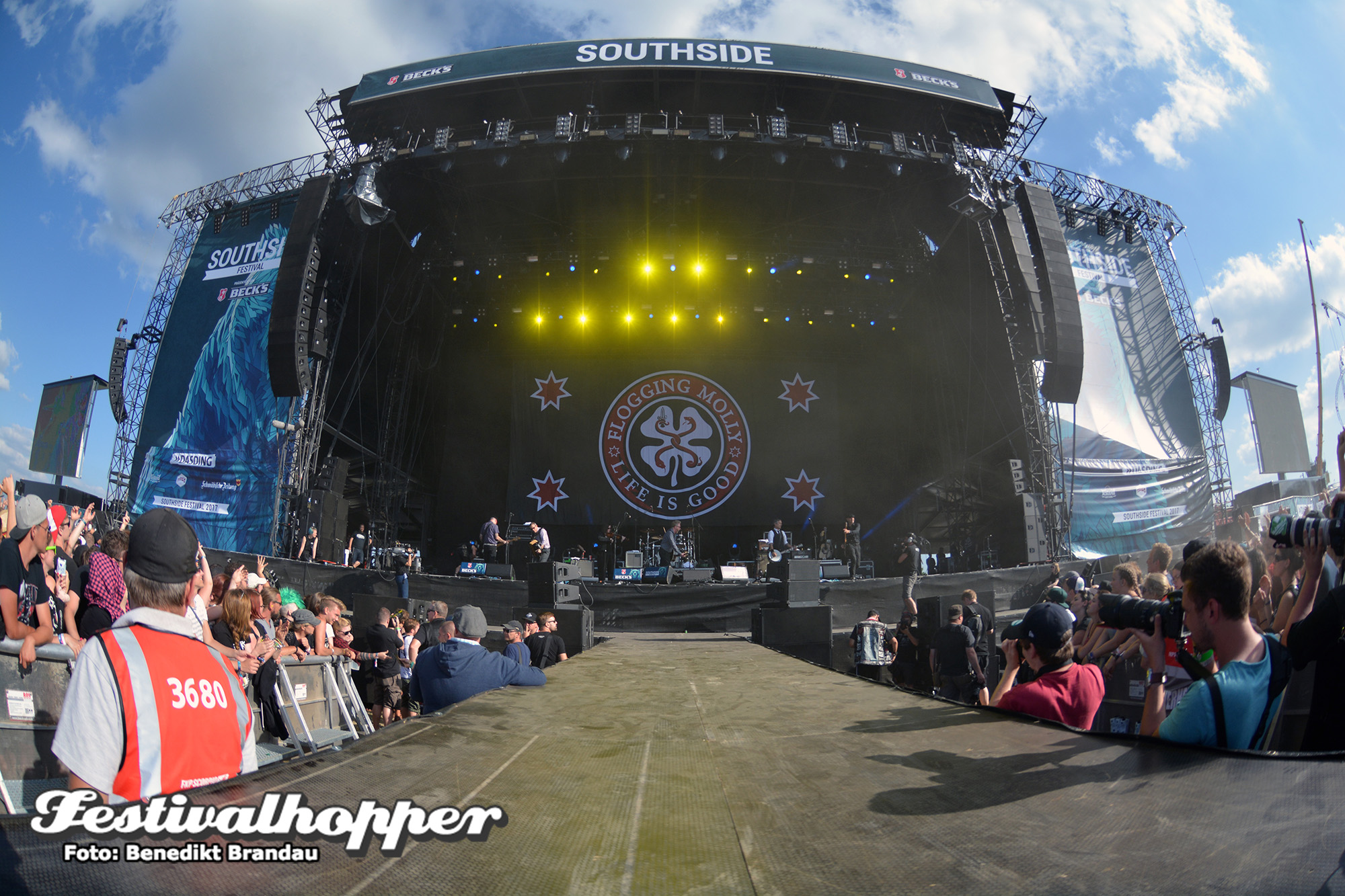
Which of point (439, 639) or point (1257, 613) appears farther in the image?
point (439, 639)

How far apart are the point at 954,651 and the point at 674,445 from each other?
36.7ft

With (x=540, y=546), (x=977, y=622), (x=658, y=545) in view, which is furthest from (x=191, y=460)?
(x=977, y=622)

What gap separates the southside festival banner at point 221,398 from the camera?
48.0ft

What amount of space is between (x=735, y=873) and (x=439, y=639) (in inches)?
205

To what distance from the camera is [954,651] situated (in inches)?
237

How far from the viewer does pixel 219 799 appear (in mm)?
1356

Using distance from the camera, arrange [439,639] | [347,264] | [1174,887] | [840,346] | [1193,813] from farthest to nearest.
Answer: [840,346] → [347,264] → [439,639] → [1193,813] → [1174,887]

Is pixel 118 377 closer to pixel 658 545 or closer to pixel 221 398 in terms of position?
pixel 221 398

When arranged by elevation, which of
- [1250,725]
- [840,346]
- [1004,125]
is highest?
[1004,125]

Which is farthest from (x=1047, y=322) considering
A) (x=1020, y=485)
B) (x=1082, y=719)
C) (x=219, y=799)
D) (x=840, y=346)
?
(x=219, y=799)

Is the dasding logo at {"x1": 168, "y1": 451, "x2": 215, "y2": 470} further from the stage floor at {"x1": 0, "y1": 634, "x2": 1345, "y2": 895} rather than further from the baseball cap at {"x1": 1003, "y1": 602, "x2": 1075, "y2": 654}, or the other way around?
the baseball cap at {"x1": 1003, "y1": 602, "x2": 1075, "y2": 654}

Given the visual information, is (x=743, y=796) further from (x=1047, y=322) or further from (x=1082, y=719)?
(x=1047, y=322)

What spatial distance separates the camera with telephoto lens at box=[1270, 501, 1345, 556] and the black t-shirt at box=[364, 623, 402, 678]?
6.91 m

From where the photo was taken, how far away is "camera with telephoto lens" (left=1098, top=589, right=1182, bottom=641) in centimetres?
192
